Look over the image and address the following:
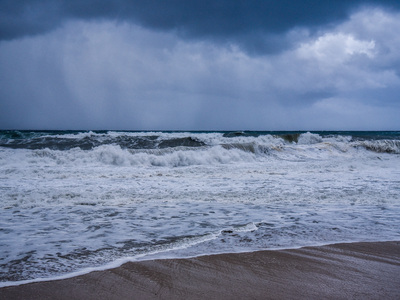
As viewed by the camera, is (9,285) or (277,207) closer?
(9,285)

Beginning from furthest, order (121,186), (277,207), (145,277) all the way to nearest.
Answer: (121,186)
(277,207)
(145,277)

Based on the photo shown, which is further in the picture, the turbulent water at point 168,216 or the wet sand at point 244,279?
the turbulent water at point 168,216

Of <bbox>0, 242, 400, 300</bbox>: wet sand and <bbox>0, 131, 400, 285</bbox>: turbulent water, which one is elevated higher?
<bbox>0, 242, 400, 300</bbox>: wet sand

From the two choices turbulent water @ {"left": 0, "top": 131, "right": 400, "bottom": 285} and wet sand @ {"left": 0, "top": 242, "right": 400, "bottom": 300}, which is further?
turbulent water @ {"left": 0, "top": 131, "right": 400, "bottom": 285}

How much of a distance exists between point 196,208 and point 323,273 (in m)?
2.57

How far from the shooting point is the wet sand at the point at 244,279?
84.0 inches

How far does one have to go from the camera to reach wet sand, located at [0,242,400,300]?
2.13 metres

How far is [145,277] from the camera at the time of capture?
239cm

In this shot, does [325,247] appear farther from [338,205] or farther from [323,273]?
[338,205]

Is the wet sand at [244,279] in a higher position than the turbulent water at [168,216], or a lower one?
higher

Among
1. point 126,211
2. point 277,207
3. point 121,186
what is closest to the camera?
point 126,211

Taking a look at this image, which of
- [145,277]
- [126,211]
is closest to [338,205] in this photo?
[126,211]

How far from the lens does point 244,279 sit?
7.84 feet

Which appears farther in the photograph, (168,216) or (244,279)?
(168,216)
